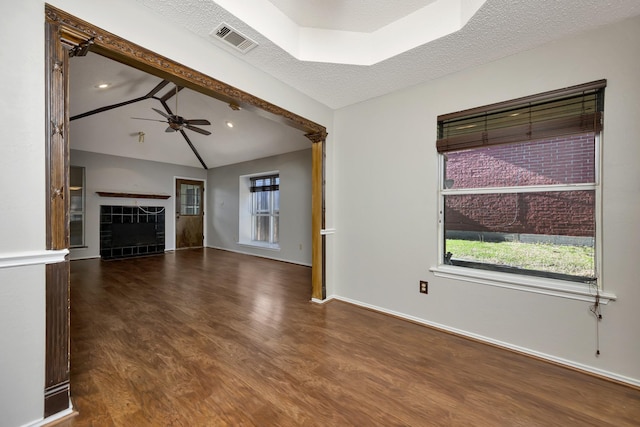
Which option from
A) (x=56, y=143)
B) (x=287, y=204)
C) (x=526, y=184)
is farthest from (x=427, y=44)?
(x=287, y=204)

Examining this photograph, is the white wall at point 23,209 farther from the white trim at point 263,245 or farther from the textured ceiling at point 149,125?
the white trim at point 263,245

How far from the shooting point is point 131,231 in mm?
6449

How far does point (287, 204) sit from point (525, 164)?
440cm

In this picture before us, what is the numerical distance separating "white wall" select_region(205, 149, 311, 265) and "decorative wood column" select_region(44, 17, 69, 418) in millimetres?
4085

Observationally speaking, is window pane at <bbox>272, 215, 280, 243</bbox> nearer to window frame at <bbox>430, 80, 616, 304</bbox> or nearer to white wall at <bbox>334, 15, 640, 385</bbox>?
white wall at <bbox>334, 15, 640, 385</bbox>

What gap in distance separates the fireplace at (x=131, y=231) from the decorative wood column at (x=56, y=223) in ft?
19.3

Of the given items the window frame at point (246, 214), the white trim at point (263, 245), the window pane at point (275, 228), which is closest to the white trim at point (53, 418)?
the white trim at point (263, 245)

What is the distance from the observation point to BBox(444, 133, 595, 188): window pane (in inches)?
76.0

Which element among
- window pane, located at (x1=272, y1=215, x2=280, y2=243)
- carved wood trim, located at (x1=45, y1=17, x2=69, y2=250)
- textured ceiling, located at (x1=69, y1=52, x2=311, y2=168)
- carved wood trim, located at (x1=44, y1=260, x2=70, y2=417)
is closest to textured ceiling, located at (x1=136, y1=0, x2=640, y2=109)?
carved wood trim, located at (x1=45, y1=17, x2=69, y2=250)

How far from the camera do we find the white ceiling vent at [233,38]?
1.84m

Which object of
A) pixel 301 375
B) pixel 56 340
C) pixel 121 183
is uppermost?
pixel 121 183

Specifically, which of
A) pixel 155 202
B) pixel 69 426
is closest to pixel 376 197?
pixel 69 426

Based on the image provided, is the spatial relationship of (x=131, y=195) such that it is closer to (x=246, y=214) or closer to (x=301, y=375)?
(x=246, y=214)

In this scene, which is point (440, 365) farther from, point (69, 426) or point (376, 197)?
point (69, 426)
